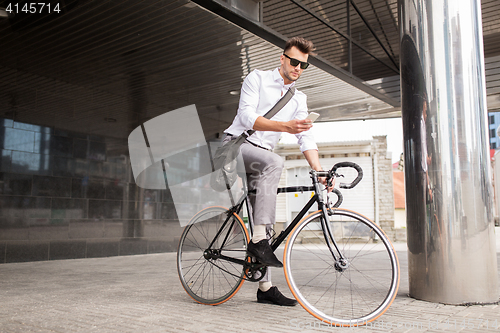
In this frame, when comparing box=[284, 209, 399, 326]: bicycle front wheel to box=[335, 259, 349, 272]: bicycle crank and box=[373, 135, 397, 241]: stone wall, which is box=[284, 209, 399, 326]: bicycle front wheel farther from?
box=[373, 135, 397, 241]: stone wall

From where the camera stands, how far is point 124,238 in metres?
9.37

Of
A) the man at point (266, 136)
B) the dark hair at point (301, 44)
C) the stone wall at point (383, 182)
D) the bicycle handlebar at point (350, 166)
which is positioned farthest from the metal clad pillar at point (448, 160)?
the stone wall at point (383, 182)

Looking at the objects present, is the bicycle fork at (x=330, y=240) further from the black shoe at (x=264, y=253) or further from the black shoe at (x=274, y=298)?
the black shoe at (x=274, y=298)

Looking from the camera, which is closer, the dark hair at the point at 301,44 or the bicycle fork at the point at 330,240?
the bicycle fork at the point at 330,240

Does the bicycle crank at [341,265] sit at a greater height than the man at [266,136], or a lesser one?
lesser

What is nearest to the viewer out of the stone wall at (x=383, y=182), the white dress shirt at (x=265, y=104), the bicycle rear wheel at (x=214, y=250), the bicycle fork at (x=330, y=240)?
A: the bicycle fork at (x=330, y=240)

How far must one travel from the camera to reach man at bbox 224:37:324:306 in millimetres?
2916

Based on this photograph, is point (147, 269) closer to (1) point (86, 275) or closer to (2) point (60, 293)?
(1) point (86, 275)

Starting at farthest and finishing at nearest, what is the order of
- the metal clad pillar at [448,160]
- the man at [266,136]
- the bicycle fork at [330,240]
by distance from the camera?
the metal clad pillar at [448,160], the man at [266,136], the bicycle fork at [330,240]

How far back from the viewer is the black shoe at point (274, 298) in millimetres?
3277

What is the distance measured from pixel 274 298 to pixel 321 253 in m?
0.55

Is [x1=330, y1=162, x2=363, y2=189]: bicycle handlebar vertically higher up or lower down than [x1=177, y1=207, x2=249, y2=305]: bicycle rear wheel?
higher up

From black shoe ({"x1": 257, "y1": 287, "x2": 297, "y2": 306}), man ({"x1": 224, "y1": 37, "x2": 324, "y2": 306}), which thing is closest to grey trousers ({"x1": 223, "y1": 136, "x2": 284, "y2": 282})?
man ({"x1": 224, "y1": 37, "x2": 324, "y2": 306})

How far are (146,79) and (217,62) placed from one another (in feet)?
5.74
